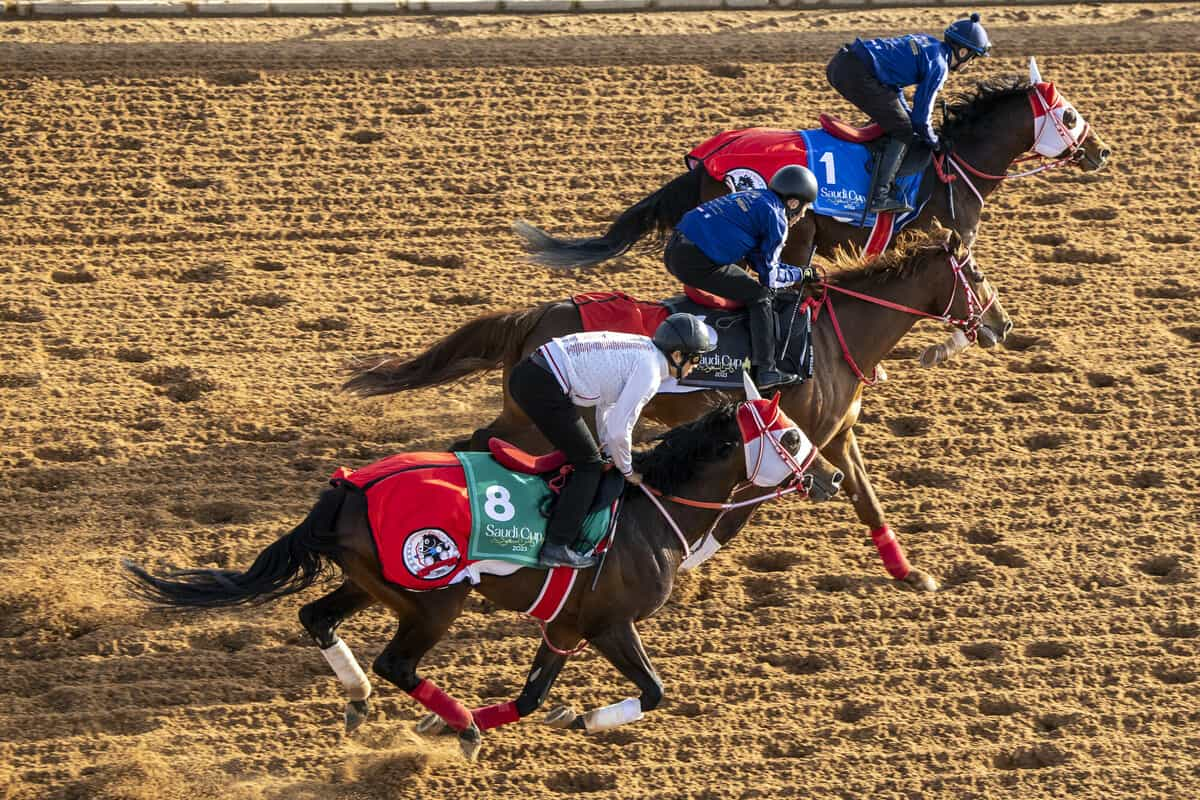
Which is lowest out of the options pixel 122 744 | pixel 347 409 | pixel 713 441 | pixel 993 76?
pixel 122 744

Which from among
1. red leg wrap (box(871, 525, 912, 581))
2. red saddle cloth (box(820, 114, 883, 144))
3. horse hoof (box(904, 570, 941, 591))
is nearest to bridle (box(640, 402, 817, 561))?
red leg wrap (box(871, 525, 912, 581))

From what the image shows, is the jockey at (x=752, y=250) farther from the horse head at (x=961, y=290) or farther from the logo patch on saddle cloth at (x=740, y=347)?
the horse head at (x=961, y=290)

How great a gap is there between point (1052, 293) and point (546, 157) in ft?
12.3

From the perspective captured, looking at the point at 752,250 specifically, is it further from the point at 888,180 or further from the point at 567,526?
the point at 567,526

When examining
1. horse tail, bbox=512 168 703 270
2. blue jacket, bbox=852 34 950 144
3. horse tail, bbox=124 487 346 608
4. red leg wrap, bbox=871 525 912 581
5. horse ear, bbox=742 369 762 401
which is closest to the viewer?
horse tail, bbox=124 487 346 608

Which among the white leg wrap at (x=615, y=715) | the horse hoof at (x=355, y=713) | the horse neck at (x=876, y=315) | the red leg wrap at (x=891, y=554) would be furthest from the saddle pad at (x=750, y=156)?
the horse hoof at (x=355, y=713)

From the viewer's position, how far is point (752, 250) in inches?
324

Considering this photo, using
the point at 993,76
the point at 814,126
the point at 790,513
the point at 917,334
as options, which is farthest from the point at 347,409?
the point at 993,76

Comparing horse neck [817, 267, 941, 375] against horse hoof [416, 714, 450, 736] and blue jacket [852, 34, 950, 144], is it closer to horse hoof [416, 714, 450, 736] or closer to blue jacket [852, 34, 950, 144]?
blue jacket [852, 34, 950, 144]

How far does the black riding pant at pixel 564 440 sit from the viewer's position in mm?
6969

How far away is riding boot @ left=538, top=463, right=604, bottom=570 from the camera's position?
6.96 m

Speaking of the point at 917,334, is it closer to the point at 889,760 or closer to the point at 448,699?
the point at 889,760

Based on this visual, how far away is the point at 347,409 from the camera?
9750 millimetres

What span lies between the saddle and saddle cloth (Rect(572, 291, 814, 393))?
3.73ft
